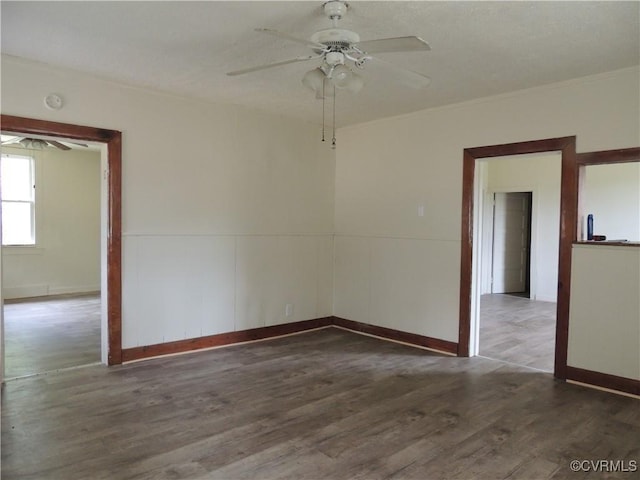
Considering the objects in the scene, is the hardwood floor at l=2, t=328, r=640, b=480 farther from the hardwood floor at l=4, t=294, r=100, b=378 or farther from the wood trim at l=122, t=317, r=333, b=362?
the hardwood floor at l=4, t=294, r=100, b=378

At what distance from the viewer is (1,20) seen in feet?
9.07

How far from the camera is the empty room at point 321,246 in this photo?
2.61 metres

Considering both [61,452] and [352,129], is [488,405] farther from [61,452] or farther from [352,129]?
[352,129]

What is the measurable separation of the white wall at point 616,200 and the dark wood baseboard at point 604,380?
3.78 metres

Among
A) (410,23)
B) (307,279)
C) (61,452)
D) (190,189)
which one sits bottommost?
(61,452)

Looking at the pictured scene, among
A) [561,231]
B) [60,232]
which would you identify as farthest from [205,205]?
[60,232]

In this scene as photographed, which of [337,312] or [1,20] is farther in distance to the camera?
[337,312]

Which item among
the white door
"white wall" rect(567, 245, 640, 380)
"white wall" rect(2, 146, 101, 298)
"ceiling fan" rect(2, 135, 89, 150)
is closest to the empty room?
"white wall" rect(567, 245, 640, 380)

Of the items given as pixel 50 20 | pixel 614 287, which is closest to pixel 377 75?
pixel 50 20

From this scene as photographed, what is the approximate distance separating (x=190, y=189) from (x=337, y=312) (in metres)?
2.48

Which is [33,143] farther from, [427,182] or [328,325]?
[427,182]

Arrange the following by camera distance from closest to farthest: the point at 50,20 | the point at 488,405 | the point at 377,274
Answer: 1. the point at 50,20
2. the point at 488,405
3. the point at 377,274
